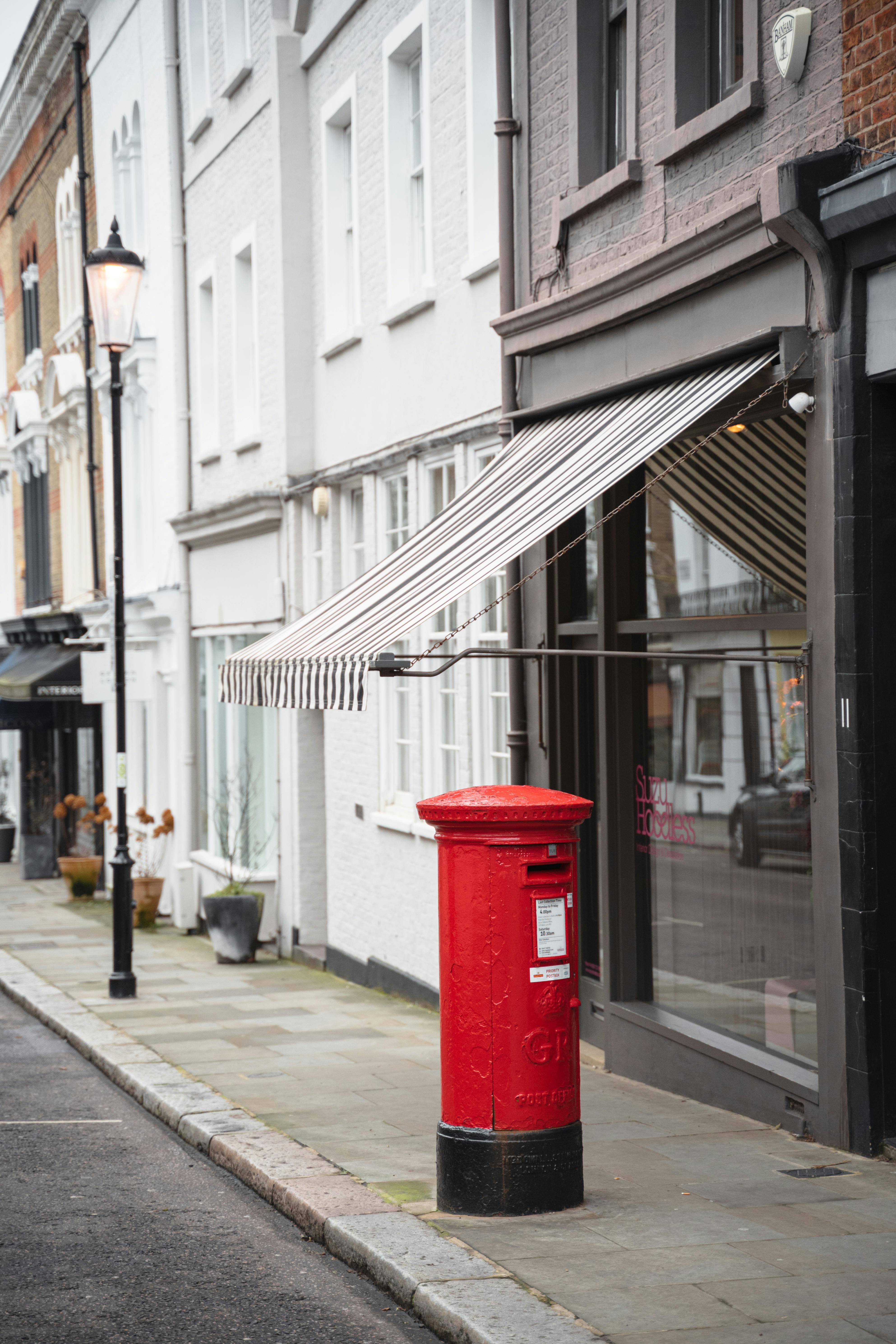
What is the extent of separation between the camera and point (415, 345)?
41.8 ft

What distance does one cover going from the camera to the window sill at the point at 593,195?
891cm

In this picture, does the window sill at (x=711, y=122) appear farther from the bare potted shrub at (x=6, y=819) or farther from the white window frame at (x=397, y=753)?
the bare potted shrub at (x=6, y=819)

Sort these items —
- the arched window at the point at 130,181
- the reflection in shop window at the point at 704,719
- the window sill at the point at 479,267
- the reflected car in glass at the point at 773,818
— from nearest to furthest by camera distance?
the reflected car in glass at the point at 773,818 < the reflection in shop window at the point at 704,719 < the window sill at the point at 479,267 < the arched window at the point at 130,181

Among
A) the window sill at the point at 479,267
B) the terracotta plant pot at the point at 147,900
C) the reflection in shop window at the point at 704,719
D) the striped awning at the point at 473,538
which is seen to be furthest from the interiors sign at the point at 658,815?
the terracotta plant pot at the point at 147,900

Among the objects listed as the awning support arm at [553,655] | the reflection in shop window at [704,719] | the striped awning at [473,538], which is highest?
the striped awning at [473,538]

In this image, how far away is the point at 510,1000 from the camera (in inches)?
250

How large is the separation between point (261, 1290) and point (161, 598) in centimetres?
1441

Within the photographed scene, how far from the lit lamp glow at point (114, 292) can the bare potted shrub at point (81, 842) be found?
714 cm

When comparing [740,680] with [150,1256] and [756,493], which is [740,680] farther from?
[150,1256]

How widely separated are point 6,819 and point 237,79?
55.2 ft

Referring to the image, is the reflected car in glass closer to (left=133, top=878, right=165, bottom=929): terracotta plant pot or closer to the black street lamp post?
the black street lamp post

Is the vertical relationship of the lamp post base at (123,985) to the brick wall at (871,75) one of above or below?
below

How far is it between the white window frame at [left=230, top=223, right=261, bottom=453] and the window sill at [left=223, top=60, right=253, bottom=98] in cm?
142

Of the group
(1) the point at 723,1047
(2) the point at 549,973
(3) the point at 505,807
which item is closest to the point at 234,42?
(1) the point at 723,1047
